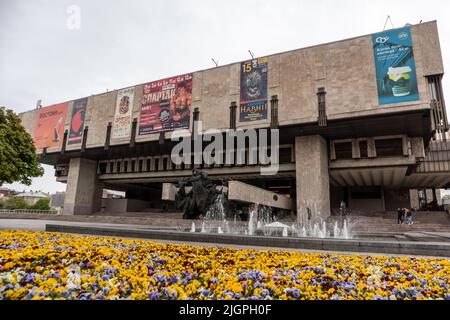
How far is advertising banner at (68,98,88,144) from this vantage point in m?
36.8

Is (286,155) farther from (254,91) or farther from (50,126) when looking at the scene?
(50,126)

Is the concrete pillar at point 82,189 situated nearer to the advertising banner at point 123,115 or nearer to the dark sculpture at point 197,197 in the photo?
the advertising banner at point 123,115

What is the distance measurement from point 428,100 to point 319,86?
8.56 metres

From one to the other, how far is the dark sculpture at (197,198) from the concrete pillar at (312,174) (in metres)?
12.5

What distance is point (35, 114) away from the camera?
4112cm

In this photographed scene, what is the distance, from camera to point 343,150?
28312 millimetres

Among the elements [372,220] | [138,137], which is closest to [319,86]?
[372,220]

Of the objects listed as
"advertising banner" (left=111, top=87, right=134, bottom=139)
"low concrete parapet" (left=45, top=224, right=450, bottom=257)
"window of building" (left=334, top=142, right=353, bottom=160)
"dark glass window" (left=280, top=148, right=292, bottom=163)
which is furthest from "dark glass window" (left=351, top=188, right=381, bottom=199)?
"low concrete parapet" (left=45, top=224, right=450, bottom=257)

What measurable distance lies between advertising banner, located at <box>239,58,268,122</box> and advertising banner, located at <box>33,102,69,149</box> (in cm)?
2602

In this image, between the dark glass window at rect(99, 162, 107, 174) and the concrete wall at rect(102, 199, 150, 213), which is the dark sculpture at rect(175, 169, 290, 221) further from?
the concrete wall at rect(102, 199, 150, 213)

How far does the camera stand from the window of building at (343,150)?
27984 millimetres

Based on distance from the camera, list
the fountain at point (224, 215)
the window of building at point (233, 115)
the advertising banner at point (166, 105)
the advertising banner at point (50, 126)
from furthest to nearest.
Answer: the advertising banner at point (50, 126)
the advertising banner at point (166, 105)
the window of building at point (233, 115)
the fountain at point (224, 215)

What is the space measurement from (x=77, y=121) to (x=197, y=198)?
2937cm

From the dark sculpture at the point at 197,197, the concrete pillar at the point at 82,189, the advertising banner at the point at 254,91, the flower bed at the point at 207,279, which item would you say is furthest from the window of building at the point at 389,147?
the concrete pillar at the point at 82,189
